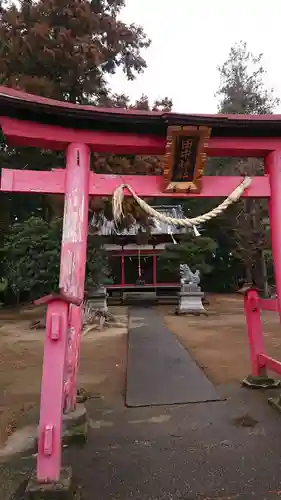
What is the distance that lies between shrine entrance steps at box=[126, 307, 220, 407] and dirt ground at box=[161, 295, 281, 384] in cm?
35

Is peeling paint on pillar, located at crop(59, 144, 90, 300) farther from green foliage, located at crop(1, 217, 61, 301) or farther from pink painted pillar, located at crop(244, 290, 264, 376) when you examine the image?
green foliage, located at crop(1, 217, 61, 301)

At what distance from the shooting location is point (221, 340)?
32.1 ft

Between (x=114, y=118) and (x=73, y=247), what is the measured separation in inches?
53.3

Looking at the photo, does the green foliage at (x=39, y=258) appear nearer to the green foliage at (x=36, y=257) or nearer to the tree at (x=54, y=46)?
the green foliage at (x=36, y=257)

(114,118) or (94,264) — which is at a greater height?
(114,118)

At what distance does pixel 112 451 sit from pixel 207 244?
55.6ft

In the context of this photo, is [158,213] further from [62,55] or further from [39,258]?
[62,55]

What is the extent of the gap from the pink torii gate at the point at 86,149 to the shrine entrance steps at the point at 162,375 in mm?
1543

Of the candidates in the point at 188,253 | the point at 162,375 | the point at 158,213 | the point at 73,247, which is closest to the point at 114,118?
the point at 158,213

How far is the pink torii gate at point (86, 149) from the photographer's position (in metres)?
3.65

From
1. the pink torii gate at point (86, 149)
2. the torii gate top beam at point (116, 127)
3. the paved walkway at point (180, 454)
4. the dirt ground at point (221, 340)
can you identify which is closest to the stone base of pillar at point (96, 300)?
the dirt ground at point (221, 340)

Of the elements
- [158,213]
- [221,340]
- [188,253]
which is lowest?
[221,340]

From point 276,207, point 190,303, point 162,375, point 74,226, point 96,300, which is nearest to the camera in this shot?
point 74,226

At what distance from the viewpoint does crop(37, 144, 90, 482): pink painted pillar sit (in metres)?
2.77
